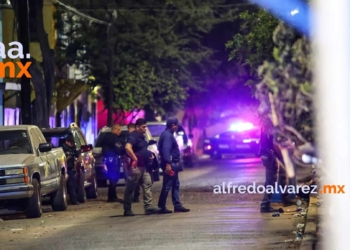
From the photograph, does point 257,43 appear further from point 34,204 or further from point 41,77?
point 41,77

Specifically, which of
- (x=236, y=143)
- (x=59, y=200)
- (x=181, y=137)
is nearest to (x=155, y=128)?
(x=181, y=137)

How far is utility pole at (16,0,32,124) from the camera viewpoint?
76.4ft

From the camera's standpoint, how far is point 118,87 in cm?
3891

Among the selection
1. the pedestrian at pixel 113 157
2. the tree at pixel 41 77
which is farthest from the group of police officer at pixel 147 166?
the tree at pixel 41 77

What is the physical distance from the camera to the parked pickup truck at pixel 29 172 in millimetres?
16656

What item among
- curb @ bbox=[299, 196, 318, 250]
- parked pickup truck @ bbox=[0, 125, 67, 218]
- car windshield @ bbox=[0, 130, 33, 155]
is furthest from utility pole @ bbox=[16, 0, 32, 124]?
curb @ bbox=[299, 196, 318, 250]

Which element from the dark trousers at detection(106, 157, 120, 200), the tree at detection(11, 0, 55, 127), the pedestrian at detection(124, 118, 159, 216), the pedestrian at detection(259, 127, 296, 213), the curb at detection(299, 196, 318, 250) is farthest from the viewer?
the tree at detection(11, 0, 55, 127)

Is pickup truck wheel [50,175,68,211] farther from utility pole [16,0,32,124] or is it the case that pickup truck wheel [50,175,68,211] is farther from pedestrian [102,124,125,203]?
utility pole [16,0,32,124]

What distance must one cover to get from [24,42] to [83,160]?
4175 millimetres

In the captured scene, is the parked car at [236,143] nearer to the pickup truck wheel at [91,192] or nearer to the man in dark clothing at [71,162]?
the pickup truck wheel at [91,192]

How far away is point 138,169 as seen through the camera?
16.7 m

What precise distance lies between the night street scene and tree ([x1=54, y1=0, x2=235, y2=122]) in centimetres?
6

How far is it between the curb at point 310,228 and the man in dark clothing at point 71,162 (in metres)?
6.55

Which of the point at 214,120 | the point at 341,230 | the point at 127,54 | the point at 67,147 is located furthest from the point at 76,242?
the point at 214,120
